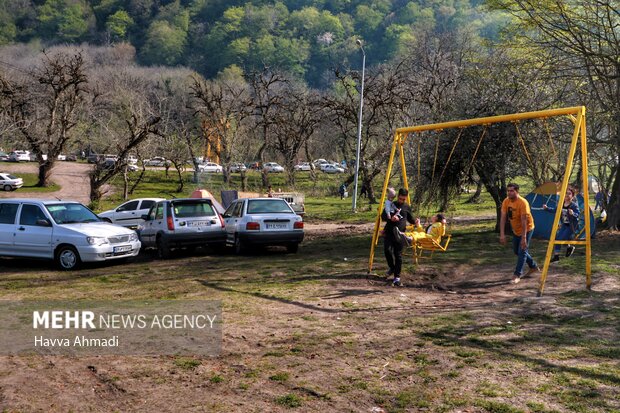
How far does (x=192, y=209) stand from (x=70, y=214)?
2887mm

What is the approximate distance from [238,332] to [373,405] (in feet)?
9.09

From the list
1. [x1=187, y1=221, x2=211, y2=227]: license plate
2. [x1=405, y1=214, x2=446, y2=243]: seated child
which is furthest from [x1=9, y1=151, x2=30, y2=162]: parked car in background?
[x1=405, y1=214, x2=446, y2=243]: seated child

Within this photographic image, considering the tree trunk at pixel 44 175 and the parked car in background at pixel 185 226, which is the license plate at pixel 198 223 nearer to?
the parked car in background at pixel 185 226

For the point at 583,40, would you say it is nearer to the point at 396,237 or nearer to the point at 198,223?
the point at 396,237

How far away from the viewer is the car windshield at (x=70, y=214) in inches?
571

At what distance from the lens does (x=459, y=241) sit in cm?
1786

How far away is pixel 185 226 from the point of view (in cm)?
1579

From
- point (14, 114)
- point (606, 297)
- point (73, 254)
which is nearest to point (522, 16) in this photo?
point (606, 297)

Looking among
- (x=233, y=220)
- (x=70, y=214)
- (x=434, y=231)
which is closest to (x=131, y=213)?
(x=233, y=220)

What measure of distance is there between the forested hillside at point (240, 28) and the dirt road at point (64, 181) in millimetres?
71713

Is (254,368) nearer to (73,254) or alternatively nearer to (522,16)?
(73,254)

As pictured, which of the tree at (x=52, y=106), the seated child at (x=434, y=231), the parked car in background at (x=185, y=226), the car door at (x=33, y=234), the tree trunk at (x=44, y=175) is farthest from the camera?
the tree trunk at (x=44, y=175)

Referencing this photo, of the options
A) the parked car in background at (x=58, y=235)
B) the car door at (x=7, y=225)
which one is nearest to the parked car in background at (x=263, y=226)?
the parked car in background at (x=58, y=235)

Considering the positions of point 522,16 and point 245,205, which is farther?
point 522,16
